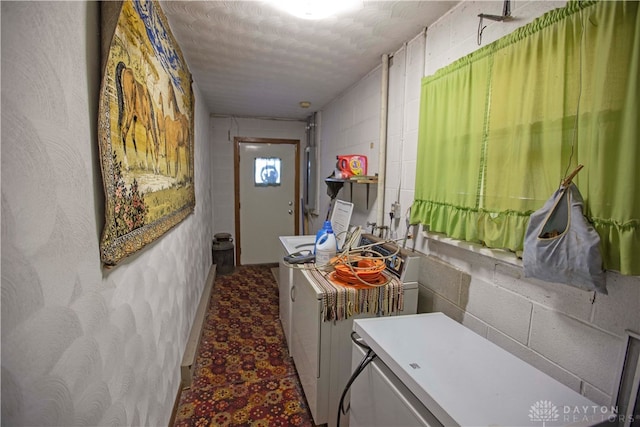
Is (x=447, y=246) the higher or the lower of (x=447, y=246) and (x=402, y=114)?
the lower

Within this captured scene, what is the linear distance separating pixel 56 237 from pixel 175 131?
1.26 metres

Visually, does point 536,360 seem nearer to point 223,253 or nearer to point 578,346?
point 578,346

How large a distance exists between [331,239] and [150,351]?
43.4 inches

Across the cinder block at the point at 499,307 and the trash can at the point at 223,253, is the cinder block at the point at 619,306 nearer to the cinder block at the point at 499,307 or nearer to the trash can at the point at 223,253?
the cinder block at the point at 499,307

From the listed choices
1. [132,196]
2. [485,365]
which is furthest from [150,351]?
[485,365]

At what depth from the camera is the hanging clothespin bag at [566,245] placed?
841mm

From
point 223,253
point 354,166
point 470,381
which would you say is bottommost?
point 223,253

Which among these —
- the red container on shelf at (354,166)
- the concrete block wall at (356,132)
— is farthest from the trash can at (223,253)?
the red container on shelf at (354,166)

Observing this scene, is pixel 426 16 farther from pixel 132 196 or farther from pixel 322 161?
pixel 322 161

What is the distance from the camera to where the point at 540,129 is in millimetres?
1045

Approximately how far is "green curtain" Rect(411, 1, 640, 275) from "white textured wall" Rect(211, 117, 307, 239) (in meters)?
3.16

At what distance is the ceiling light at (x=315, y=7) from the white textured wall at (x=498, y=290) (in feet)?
1.77

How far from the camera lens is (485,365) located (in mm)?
965

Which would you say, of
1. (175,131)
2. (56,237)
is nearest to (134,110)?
(56,237)
